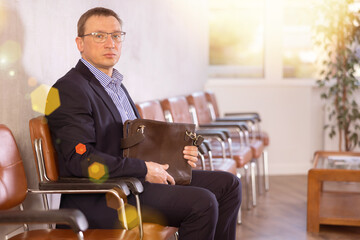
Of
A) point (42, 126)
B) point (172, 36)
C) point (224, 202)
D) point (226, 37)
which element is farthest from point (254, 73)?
point (42, 126)

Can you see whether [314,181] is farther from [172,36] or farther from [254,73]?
[254,73]

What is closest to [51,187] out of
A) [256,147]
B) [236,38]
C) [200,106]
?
[256,147]

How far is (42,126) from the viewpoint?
7.00 ft

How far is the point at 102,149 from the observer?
2254 millimetres

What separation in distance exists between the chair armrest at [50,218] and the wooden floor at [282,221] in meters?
2.25

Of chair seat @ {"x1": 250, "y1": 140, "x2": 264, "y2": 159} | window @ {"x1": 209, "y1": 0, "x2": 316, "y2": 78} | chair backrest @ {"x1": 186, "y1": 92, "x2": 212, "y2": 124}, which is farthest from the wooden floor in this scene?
window @ {"x1": 209, "y1": 0, "x2": 316, "y2": 78}

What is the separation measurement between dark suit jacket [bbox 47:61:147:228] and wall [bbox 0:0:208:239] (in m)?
0.20

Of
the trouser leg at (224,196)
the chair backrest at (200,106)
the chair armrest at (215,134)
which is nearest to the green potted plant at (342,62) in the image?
the chair backrest at (200,106)

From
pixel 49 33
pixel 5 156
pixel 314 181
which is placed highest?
pixel 49 33

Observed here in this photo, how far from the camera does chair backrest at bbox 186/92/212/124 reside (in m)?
4.79

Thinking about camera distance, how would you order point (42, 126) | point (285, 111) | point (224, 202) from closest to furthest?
point (42, 126), point (224, 202), point (285, 111)

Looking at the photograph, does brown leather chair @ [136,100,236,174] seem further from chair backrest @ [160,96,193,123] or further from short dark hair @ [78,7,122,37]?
short dark hair @ [78,7,122,37]

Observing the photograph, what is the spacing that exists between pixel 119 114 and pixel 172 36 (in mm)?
2721

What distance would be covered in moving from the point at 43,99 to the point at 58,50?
291 mm
